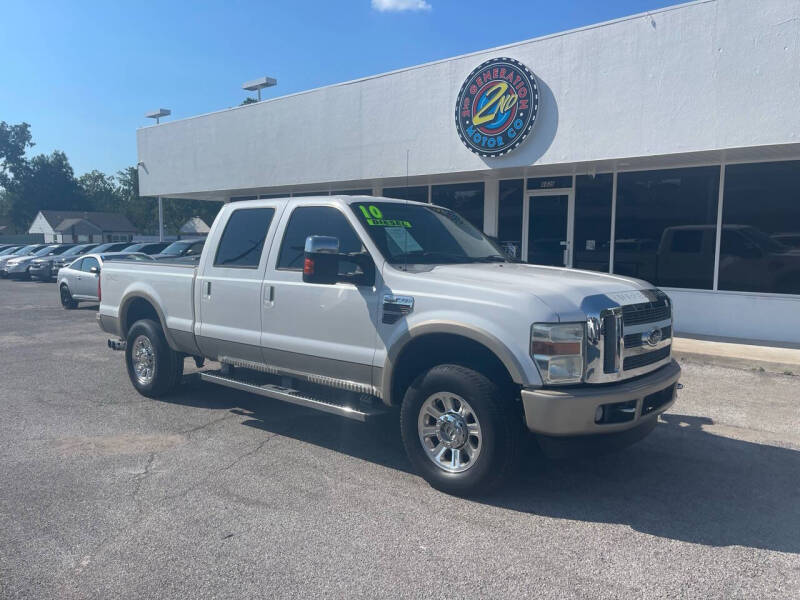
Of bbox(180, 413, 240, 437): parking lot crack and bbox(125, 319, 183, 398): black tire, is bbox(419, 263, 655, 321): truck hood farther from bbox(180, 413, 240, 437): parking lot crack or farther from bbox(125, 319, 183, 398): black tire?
bbox(125, 319, 183, 398): black tire

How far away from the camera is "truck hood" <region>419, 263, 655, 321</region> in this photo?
3.99m

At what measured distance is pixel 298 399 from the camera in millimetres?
5109

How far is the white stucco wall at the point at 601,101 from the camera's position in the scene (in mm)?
9195

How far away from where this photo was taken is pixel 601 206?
1191 centimetres

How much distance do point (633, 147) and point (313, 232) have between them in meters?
7.07

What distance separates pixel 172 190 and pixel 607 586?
19408 millimetres

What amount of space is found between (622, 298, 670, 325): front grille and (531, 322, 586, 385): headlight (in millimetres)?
476

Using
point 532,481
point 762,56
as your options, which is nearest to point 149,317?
point 532,481

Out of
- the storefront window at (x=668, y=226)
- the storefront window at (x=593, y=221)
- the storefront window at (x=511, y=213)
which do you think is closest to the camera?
the storefront window at (x=668, y=226)

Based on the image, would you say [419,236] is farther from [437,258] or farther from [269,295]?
[269,295]

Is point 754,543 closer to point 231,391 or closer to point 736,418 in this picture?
point 736,418

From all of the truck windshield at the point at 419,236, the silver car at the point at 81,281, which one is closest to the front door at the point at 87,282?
the silver car at the point at 81,281

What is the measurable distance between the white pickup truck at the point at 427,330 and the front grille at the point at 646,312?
14 mm

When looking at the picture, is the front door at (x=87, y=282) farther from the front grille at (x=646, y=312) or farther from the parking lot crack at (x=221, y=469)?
the front grille at (x=646, y=312)
